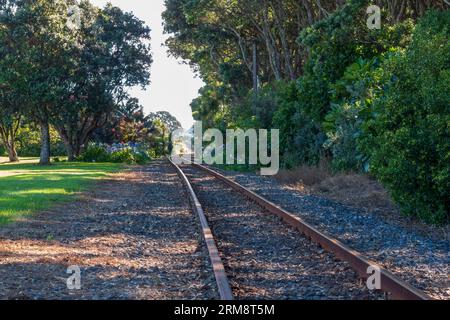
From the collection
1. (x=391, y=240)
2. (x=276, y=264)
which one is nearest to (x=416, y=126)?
(x=391, y=240)

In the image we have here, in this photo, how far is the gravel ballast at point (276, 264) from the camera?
26.6 feet

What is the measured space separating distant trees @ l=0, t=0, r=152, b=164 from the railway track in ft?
100

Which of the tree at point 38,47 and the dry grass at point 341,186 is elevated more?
the tree at point 38,47

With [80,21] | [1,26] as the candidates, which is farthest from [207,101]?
[1,26]

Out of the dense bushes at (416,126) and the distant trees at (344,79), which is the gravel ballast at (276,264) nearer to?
the dense bushes at (416,126)

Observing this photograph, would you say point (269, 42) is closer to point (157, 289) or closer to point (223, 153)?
point (223, 153)

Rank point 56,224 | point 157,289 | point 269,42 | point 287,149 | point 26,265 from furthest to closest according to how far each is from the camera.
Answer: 1. point 269,42
2. point 287,149
3. point 56,224
4. point 26,265
5. point 157,289

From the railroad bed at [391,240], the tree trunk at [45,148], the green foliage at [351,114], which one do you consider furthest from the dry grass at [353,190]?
the tree trunk at [45,148]

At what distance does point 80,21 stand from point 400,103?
121ft

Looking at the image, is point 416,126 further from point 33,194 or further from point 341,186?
point 33,194

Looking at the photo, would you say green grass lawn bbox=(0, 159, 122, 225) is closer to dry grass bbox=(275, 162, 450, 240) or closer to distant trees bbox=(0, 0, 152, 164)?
dry grass bbox=(275, 162, 450, 240)

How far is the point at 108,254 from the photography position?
10719 millimetres

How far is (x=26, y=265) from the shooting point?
9.57 meters

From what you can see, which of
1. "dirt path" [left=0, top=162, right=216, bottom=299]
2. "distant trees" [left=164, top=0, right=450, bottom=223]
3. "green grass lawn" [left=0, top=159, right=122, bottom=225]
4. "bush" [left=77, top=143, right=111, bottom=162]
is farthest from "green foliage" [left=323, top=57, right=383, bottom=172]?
Answer: "bush" [left=77, top=143, right=111, bottom=162]
